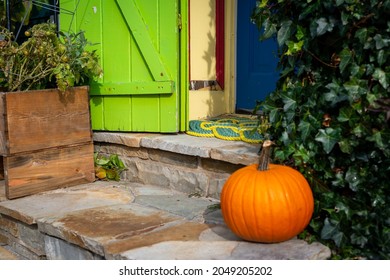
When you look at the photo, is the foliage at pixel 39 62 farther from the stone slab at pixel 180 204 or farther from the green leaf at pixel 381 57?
the green leaf at pixel 381 57

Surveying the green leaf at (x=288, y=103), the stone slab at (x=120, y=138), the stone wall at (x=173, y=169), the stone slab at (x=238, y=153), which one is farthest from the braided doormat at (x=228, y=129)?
the green leaf at (x=288, y=103)

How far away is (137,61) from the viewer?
142 inches

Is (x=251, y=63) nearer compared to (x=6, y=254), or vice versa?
(x=6, y=254)

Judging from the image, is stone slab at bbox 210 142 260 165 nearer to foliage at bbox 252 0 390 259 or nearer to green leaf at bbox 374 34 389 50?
foliage at bbox 252 0 390 259

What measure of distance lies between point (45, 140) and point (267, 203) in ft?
5.85

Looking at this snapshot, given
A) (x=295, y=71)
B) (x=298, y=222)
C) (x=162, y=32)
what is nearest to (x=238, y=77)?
(x=162, y=32)

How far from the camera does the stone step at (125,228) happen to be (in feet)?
7.38

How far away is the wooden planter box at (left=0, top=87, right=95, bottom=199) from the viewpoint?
318 cm

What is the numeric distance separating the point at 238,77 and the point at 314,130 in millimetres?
2028

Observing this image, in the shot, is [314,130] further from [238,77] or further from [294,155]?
[238,77]

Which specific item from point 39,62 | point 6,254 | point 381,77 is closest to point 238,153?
point 381,77

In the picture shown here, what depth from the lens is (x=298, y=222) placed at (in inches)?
88.3

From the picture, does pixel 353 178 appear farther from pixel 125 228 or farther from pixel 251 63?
pixel 251 63

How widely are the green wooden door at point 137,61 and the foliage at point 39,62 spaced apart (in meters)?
0.29
